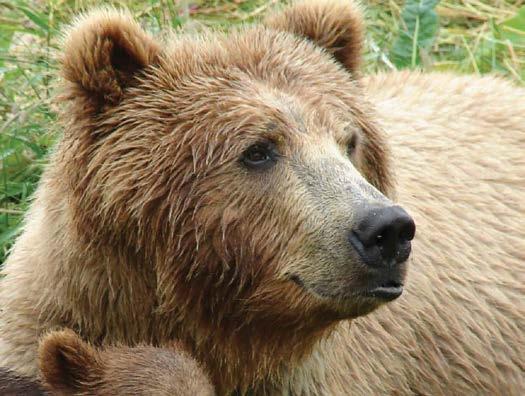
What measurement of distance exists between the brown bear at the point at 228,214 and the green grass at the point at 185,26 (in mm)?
1600

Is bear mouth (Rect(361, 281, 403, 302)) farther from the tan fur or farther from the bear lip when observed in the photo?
the tan fur

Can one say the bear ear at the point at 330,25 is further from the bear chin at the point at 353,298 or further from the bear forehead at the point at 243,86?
the bear chin at the point at 353,298

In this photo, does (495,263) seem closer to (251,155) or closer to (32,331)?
(251,155)

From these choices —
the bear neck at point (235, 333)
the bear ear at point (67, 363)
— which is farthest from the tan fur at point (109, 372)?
the bear neck at point (235, 333)

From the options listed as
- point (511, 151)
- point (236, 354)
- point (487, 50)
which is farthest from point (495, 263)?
point (487, 50)

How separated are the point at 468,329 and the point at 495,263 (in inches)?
17.5

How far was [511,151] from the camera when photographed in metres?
7.75

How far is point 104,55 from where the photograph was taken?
19.3 ft

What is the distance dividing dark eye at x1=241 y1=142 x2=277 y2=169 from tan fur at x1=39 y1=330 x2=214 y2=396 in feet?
3.19

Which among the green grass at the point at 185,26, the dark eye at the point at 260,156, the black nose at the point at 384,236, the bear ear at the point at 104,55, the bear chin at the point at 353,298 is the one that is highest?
the bear ear at the point at 104,55

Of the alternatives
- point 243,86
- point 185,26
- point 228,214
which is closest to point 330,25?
point 243,86

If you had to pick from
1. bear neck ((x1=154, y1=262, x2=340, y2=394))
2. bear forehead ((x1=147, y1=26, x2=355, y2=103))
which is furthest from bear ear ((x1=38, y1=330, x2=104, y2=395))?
bear forehead ((x1=147, y1=26, x2=355, y2=103))

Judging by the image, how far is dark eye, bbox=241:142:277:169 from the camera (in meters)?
5.93

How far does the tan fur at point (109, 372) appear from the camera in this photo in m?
5.34
